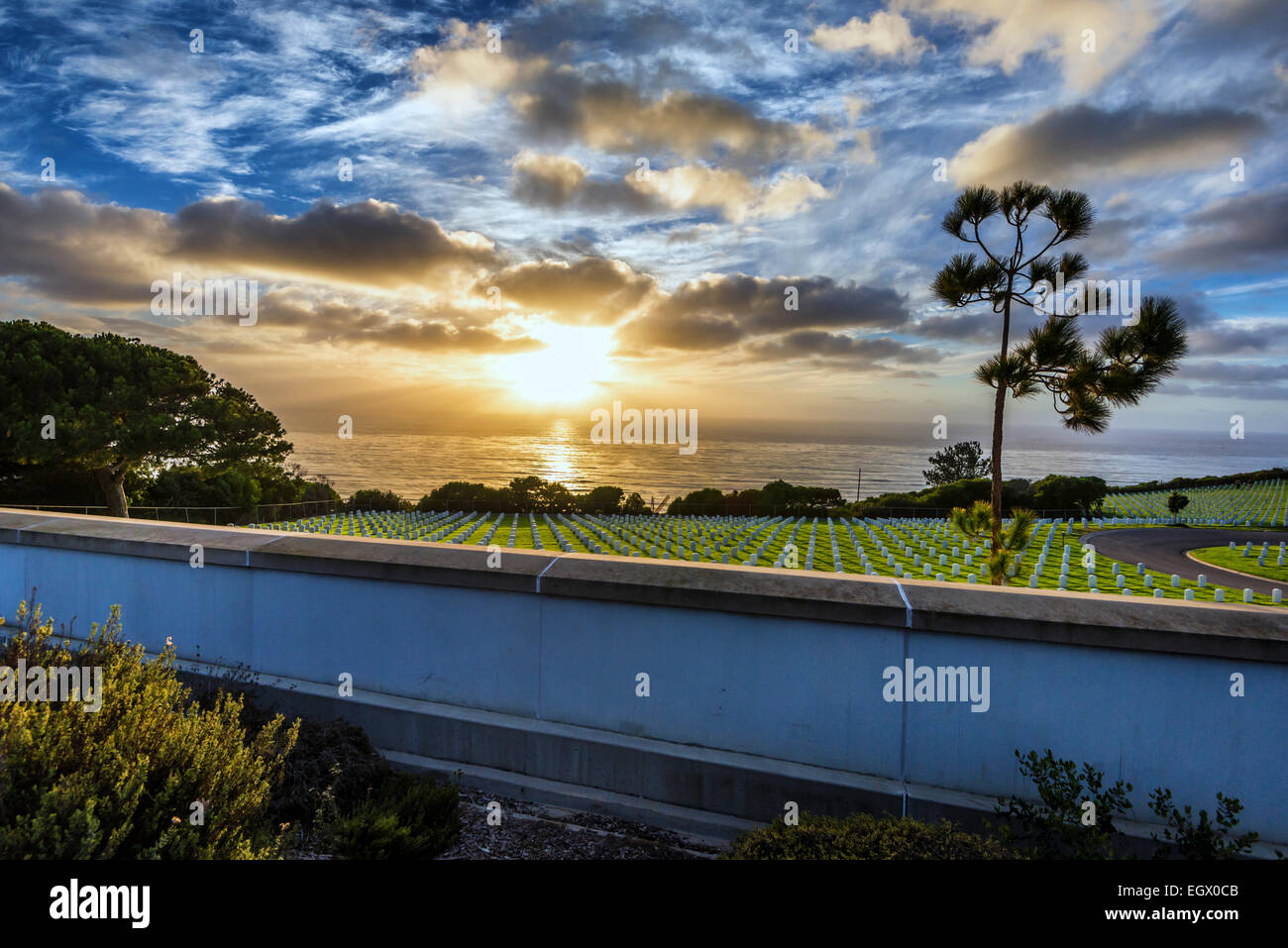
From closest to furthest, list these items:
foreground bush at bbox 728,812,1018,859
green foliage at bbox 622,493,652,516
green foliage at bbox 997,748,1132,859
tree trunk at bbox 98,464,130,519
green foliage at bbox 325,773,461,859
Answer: foreground bush at bbox 728,812,1018,859
green foliage at bbox 997,748,1132,859
green foliage at bbox 325,773,461,859
tree trunk at bbox 98,464,130,519
green foliage at bbox 622,493,652,516

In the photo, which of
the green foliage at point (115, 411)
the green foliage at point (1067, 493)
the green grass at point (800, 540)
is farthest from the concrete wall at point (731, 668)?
the green foliage at point (1067, 493)

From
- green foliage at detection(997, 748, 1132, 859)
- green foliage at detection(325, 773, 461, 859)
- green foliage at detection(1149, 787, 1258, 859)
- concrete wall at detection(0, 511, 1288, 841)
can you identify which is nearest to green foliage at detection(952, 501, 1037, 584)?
concrete wall at detection(0, 511, 1288, 841)

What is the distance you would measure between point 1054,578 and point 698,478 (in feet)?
319

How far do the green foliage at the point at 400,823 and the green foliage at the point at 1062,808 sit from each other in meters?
2.65

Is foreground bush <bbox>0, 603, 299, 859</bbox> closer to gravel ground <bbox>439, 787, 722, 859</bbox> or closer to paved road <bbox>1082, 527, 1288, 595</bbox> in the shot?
gravel ground <bbox>439, 787, 722, 859</bbox>

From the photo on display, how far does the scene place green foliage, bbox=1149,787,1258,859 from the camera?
8.86 ft

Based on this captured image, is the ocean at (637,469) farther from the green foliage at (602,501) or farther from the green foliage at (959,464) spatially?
the green foliage at (602,501)

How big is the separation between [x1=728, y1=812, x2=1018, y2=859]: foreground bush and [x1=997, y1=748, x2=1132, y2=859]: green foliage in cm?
20

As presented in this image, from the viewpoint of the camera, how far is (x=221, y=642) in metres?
4.81

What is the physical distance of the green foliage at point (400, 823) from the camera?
10.2ft

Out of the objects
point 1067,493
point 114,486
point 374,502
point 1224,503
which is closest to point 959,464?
point 1224,503

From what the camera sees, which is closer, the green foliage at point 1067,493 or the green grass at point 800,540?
the green grass at point 800,540

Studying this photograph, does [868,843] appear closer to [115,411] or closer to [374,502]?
[115,411]
